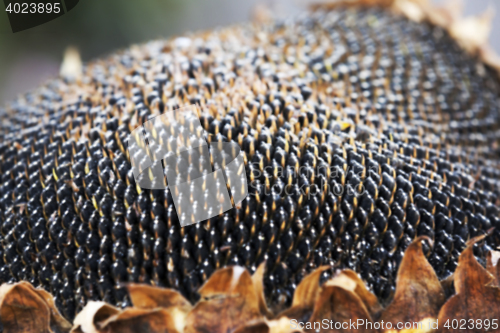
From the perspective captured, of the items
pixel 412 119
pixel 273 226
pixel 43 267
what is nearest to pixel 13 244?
pixel 43 267

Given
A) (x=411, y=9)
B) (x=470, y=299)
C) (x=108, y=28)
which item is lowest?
(x=470, y=299)

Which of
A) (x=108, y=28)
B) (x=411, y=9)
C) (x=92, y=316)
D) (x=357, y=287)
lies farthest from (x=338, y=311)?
(x=108, y=28)

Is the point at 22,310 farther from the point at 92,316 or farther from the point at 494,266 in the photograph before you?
the point at 494,266

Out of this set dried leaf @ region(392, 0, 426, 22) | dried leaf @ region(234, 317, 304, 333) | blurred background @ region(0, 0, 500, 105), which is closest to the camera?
dried leaf @ region(234, 317, 304, 333)

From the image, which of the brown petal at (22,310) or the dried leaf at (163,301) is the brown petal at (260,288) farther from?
the brown petal at (22,310)

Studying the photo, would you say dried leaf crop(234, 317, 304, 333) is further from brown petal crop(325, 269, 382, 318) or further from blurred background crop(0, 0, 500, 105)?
blurred background crop(0, 0, 500, 105)

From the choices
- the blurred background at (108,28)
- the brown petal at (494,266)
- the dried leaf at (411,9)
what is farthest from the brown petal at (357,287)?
the blurred background at (108,28)

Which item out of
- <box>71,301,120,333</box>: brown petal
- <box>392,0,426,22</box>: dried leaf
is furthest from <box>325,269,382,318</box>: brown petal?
<box>392,0,426,22</box>: dried leaf
